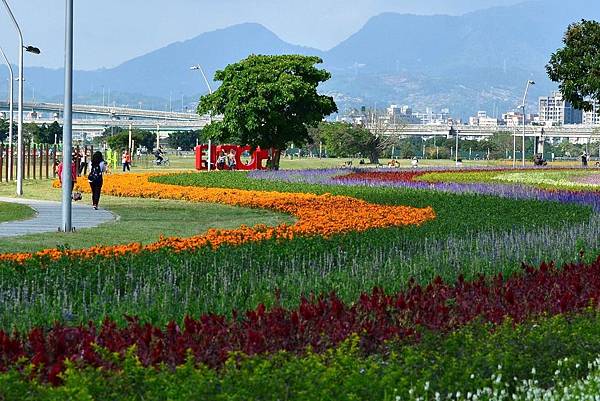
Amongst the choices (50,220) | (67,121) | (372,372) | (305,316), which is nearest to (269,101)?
(50,220)

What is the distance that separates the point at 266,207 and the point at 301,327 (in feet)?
61.1

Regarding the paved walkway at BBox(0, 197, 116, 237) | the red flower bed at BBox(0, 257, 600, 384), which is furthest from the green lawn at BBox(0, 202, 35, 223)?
the red flower bed at BBox(0, 257, 600, 384)

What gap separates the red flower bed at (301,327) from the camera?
6578 mm

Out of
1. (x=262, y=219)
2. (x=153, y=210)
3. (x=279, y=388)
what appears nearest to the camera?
(x=279, y=388)

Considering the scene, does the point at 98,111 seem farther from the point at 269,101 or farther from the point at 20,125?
the point at 20,125

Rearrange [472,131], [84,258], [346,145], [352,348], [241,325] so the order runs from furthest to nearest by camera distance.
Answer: [472,131], [346,145], [84,258], [241,325], [352,348]

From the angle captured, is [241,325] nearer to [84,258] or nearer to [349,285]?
[349,285]

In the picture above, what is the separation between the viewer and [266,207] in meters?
26.0

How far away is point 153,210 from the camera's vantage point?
82.8 feet

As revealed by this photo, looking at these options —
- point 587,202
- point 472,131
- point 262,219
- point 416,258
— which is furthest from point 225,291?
point 472,131

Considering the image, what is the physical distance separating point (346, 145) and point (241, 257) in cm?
8103

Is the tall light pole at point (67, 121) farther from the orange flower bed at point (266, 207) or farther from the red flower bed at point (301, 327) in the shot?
the red flower bed at point (301, 327)

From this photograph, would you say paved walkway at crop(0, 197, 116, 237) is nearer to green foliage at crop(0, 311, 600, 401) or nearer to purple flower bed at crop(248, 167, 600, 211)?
purple flower bed at crop(248, 167, 600, 211)

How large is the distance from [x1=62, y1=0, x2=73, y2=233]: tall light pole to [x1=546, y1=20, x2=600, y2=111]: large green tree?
21538 mm
